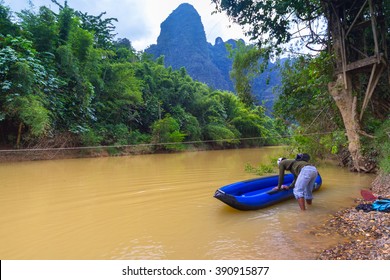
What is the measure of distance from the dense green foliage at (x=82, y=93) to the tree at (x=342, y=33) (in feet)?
9.46

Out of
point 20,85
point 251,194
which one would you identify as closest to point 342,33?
point 251,194

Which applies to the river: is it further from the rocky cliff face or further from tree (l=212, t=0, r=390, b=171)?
the rocky cliff face

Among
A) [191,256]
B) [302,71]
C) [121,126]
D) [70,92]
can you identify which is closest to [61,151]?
[70,92]

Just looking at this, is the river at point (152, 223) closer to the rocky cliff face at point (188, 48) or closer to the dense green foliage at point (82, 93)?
the dense green foliage at point (82, 93)

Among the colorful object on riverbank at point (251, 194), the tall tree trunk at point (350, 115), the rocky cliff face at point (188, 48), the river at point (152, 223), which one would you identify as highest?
the rocky cliff face at point (188, 48)

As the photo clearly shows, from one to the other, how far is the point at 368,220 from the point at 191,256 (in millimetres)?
2418

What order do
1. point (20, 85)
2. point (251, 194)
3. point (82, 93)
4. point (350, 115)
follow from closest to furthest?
point (251, 194)
point (350, 115)
point (20, 85)
point (82, 93)

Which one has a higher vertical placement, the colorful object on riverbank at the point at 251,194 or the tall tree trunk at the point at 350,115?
the tall tree trunk at the point at 350,115

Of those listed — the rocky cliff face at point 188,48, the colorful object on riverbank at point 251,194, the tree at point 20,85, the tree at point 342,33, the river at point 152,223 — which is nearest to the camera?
the river at point 152,223

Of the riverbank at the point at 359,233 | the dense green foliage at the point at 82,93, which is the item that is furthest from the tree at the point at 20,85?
the riverbank at the point at 359,233

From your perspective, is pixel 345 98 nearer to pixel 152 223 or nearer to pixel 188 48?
pixel 152 223

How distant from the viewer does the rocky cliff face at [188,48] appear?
73.3 metres

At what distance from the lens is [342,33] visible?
819cm

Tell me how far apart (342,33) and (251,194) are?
575 centimetres
